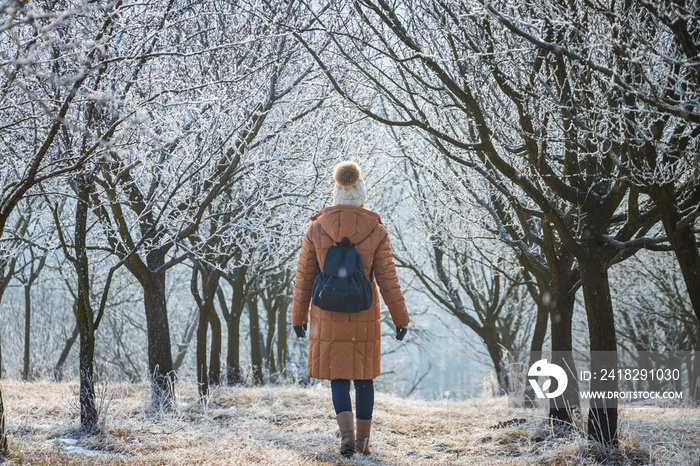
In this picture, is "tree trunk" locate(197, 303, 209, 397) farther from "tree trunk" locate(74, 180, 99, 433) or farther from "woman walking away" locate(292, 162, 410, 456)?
"woman walking away" locate(292, 162, 410, 456)

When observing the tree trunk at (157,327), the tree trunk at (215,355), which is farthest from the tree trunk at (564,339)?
the tree trunk at (215,355)

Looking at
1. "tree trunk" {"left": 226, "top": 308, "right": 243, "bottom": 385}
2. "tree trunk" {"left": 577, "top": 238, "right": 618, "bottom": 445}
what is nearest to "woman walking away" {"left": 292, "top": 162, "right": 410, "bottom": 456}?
"tree trunk" {"left": 577, "top": 238, "right": 618, "bottom": 445}

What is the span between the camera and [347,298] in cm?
390

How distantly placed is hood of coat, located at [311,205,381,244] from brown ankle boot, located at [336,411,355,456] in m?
1.21

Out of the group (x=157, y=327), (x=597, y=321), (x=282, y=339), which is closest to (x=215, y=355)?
(x=157, y=327)

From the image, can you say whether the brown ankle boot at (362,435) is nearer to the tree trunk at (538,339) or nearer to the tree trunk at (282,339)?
the tree trunk at (538,339)

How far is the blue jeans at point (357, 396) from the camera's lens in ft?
13.2

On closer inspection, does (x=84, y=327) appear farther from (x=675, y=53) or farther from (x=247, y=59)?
(x=675, y=53)

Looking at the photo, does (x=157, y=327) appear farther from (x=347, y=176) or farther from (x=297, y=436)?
(x=347, y=176)

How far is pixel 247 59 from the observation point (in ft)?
22.3

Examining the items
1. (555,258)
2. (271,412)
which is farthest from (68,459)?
(555,258)

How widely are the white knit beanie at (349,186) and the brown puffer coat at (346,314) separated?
103 millimetres

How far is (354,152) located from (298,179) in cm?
111

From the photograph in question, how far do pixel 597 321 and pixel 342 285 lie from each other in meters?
1.94
